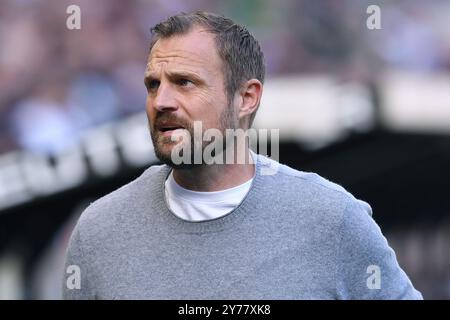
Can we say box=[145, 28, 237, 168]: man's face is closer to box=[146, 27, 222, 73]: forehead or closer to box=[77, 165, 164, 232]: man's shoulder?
box=[146, 27, 222, 73]: forehead

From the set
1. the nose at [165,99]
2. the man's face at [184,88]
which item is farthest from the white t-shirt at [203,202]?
the nose at [165,99]

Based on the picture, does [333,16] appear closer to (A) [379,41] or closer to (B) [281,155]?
(A) [379,41]

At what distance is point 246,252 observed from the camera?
Answer: 83.4 inches

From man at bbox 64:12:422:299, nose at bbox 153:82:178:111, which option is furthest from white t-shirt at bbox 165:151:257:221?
nose at bbox 153:82:178:111

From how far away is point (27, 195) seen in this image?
17.0 feet

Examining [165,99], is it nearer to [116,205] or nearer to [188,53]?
[188,53]

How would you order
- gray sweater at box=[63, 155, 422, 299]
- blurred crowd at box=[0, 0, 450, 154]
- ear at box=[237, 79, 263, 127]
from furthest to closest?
blurred crowd at box=[0, 0, 450, 154]
ear at box=[237, 79, 263, 127]
gray sweater at box=[63, 155, 422, 299]

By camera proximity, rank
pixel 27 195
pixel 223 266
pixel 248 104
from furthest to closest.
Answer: pixel 27 195
pixel 248 104
pixel 223 266

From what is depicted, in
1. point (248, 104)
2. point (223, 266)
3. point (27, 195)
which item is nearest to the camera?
point (223, 266)

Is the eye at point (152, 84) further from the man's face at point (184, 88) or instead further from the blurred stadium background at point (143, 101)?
the blurred stadium background at point (143, 101)

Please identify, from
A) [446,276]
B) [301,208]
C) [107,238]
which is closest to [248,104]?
[301,208]

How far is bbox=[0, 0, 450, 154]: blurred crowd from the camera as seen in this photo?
16.8ft

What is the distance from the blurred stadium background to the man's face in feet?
9.64

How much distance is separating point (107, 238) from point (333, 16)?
340 cm
